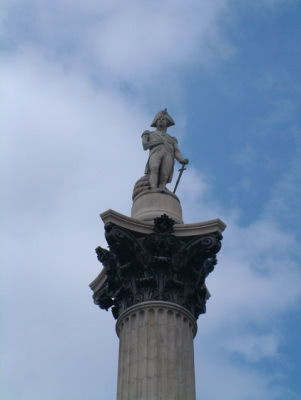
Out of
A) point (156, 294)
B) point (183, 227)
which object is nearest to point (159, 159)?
point (183, 227)

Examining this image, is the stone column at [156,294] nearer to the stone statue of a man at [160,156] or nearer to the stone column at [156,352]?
the stone column at [156,352]

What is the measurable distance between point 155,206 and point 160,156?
7.79 ft

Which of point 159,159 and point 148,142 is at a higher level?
point 148,142

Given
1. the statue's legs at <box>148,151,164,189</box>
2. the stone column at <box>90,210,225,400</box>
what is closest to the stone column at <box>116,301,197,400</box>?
the stone column at <box>90,210,225,400</box>

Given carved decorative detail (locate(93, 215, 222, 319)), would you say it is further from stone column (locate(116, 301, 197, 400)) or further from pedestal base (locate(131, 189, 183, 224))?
pedestal base (locate(131, 189, 183, 224))

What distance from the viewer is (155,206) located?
25031 millimetres

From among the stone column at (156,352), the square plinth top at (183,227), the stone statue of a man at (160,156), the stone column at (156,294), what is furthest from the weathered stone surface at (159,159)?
the stone column at (156,352)

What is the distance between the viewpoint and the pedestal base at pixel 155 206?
24750mm

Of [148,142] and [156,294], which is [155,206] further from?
[156,294]

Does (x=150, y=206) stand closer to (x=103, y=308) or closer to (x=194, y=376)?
(x=103, y=308)

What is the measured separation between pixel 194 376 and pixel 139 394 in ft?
6.37

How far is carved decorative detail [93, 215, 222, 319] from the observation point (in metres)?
22.4

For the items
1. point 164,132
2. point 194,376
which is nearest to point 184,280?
point 194,376

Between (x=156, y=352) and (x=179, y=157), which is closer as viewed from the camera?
(x=156, y=352)
